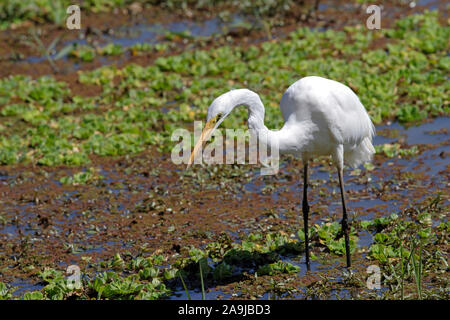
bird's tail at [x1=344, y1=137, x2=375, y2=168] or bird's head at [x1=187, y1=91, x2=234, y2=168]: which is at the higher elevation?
bird's head at [x1=187, y1=91, x2=234, y2=168]

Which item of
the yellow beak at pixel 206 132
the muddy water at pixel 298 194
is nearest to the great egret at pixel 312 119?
the yellow beak at pixel 206 132

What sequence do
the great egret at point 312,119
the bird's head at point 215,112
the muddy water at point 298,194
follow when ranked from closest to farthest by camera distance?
1. the bird's head at point 215,112
2. the great egret at point 312,119
3. the muddy water at point 298,194

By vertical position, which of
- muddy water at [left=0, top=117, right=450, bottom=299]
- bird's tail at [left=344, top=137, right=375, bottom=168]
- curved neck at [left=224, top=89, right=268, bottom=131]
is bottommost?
muddy water at [left=0, top=117, right=450, bottom=299]

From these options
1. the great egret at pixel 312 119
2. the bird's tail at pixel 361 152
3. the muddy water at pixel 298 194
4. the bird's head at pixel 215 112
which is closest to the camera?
the bird's head at pixel 215 112

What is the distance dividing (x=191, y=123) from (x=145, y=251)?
3211 mm

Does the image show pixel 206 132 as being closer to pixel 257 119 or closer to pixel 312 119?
pixel 257 119

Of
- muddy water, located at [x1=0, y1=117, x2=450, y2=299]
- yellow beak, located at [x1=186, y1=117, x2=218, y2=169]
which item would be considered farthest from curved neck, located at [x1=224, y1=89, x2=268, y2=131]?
muddy water, located at [x1=0, y1=117, x2=450, y2=299]

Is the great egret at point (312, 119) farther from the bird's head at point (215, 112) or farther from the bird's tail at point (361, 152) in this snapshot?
the bird's tail at point (361, 152)

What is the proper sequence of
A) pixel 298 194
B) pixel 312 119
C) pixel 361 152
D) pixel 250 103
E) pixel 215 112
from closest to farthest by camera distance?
pixel 215 112, pixel 250 103, pixel 312 119, pixel 361 152, pixel 298 194

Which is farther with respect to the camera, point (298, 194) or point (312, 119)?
point (298, 194)

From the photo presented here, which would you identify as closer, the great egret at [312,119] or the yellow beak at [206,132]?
the yellow beak at [206,132]

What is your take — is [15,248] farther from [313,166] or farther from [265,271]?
[313,166]

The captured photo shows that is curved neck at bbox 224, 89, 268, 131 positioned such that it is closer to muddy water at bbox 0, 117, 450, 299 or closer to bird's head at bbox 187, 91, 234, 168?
bird's head at bbox 187, 91, 234, 168

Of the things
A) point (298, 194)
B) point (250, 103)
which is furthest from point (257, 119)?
point (298, 194)
